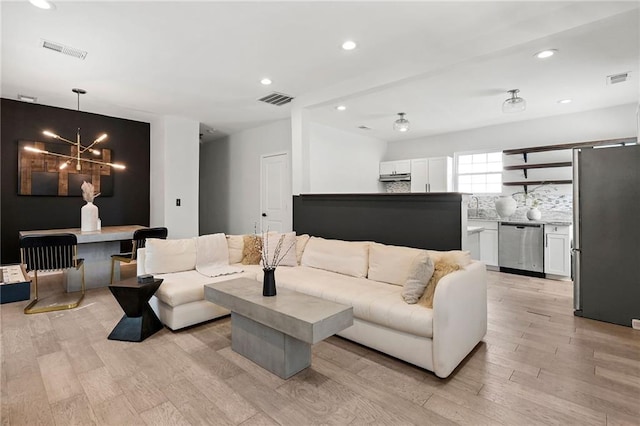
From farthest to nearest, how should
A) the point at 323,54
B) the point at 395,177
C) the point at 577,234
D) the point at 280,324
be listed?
the point at 395,177 → the point at 577,234 → the point at 323,54 → the point at 280,324

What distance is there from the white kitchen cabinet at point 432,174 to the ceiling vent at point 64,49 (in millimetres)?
5923

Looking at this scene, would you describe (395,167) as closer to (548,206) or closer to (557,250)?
(548,206)

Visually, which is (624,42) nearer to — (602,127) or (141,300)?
(602,127)

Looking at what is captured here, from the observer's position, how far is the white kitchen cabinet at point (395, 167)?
23.6 feet

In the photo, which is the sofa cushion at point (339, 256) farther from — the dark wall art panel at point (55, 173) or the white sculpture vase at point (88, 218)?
the dark wall art panel at point (55, 173)

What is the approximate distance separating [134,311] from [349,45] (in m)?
3.21

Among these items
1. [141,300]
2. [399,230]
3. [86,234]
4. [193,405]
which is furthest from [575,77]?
[86,234]

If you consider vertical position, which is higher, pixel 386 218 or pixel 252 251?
pixel 386 218

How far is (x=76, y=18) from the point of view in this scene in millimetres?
2670

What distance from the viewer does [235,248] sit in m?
4.15

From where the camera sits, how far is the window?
248 inches

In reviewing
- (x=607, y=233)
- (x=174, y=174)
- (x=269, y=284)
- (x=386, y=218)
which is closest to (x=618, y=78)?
(x=607, y=233)

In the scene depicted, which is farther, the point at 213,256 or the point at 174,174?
the point at 174,174

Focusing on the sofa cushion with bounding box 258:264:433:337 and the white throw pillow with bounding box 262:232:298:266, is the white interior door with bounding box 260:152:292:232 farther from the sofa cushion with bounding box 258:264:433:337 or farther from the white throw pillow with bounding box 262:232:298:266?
the sofa cushion with bounding box 258:264:433:337
